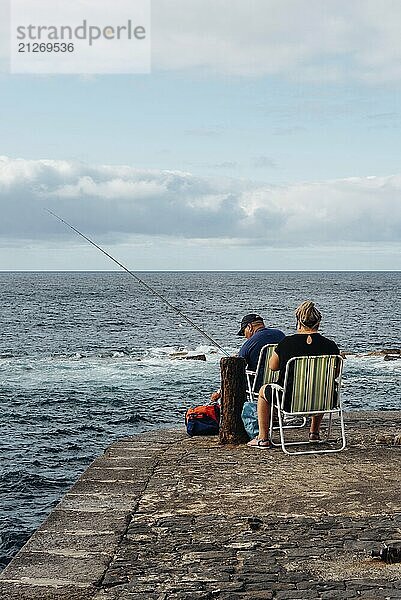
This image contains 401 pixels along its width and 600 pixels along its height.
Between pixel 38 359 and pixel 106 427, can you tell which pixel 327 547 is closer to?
pixel 106 427

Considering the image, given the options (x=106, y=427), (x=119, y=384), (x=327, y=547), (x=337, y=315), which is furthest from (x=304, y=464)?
(x=337, y=315)

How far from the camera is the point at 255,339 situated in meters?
9.70

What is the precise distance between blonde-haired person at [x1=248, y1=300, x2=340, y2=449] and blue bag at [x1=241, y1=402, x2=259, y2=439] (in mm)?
164

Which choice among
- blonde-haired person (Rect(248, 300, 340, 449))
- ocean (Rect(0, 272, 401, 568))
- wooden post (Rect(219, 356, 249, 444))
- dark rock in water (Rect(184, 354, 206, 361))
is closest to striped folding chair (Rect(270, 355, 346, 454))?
blonde-haired person (Rect(248, 300, 340, 449))

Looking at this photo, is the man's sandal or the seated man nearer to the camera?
the man's sandal

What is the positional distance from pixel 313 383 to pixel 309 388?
0.06 metres

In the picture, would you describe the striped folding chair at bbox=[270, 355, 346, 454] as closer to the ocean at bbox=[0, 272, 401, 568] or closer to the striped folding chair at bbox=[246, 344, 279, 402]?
the striped folding chair at bbox=[246, 344, 279, 402]

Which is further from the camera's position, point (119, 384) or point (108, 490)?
point (119, 384)

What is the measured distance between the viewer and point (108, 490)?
737 cm

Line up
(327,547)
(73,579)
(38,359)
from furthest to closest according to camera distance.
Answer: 1. (38,359)
2. (327,547)
3. (73,579)

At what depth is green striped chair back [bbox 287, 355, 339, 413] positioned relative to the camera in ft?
27.8

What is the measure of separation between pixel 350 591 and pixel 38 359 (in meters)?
29.4

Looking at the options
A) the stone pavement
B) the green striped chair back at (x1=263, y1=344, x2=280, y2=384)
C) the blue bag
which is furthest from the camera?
the green striped chair back at (x1=263, y1=344, x2=280, y2=384)

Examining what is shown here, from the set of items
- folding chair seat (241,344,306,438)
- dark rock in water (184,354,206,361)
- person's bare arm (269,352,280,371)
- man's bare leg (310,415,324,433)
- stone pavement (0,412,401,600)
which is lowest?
dark rock in water (184,354,206,361)
